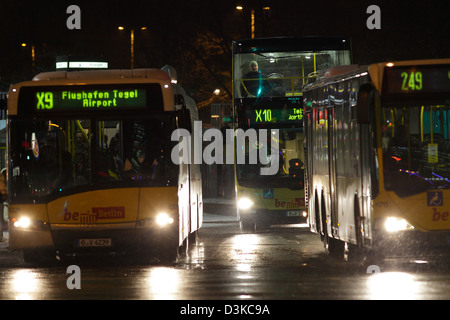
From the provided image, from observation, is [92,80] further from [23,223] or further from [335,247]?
[335,247]

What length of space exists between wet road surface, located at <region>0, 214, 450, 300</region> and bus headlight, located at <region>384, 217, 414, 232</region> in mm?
596

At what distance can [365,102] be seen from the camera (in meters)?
15.0

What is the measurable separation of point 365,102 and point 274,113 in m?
11.2

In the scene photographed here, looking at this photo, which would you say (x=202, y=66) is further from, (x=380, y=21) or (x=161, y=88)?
(x=161, y=88)

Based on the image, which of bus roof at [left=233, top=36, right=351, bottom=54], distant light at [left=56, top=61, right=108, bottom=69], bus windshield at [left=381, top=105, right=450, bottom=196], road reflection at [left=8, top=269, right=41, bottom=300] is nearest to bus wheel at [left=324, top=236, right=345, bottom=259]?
bus windshield at [left=381, top=105, right=450, bottom=196]

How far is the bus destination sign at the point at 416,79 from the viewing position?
15.3m

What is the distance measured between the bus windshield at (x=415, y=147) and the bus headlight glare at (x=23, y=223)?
18.6ft

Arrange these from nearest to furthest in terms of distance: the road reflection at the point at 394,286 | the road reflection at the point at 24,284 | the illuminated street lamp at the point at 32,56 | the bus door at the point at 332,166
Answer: the road reflection at the point at 394,286 < the road reflection at the point at 24,284 < the bus door at the point at 332,166 < the illuminated street lamp at the point at 32,56

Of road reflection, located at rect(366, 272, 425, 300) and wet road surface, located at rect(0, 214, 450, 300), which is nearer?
road reflection, located at rect(366, 272, 425, 300)

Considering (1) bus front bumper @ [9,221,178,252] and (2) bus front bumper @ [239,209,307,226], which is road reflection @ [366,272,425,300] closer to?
(1) bus front bumper @ [9,221,178,252]

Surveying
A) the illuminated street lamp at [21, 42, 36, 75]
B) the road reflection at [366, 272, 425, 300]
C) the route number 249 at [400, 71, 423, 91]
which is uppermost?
the illuminated street lamp at [21, 42, 36, 75]

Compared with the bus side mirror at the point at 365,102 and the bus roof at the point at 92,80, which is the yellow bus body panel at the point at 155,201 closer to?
the bus roof at the point at 92,80

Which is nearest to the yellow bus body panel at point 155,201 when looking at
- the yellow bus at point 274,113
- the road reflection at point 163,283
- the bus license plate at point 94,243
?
the bus license plate at point 94,243

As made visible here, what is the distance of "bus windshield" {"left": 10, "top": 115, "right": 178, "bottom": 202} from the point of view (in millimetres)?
17297
